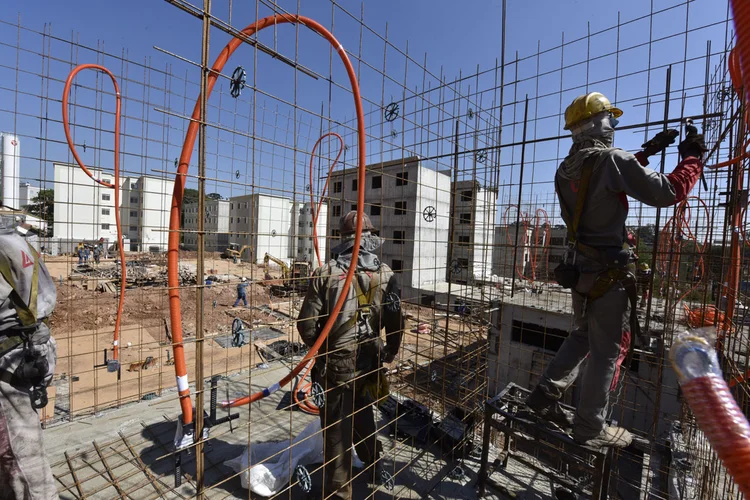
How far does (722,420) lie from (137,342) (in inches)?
540

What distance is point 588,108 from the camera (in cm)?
224

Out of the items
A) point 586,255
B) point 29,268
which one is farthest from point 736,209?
point 29,268

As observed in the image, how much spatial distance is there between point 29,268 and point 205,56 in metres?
2.03

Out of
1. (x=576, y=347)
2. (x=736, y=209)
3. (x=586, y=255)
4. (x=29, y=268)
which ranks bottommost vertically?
(x=576, y=347)

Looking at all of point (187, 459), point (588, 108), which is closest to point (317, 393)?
point (187, 459)

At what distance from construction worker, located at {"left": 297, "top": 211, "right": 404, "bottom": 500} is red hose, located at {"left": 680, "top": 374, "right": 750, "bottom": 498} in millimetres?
2029

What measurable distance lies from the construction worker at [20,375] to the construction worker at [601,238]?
3647mm

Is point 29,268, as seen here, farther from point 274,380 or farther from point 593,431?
point 593,431

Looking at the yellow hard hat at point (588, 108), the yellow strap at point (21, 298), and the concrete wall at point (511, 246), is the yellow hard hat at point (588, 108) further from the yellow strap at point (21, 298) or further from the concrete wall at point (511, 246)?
the yellow strap at point (21, 298)

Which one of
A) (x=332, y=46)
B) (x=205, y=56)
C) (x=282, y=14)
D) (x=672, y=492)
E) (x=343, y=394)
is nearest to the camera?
(x=205, y=56)

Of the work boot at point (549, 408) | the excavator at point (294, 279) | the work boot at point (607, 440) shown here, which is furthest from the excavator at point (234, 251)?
the work boot at point (607, 440)

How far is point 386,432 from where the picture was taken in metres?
3.63

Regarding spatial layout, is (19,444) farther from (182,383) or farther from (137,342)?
(137,342)

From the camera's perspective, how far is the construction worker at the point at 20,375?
213 cm
